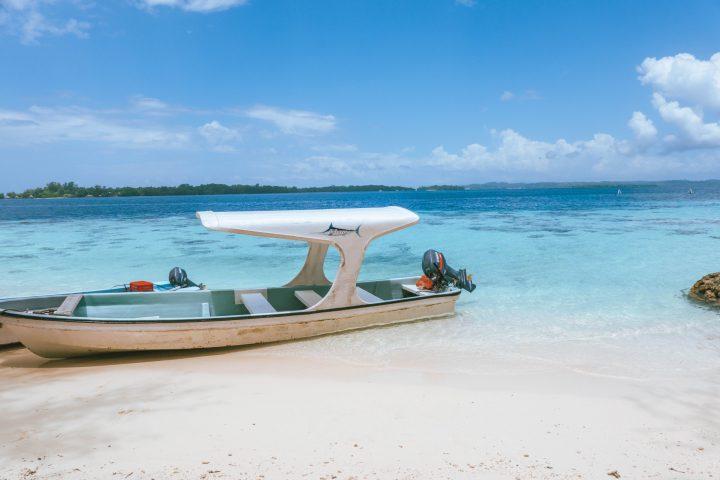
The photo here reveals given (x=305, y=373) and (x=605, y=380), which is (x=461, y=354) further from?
(x=305, y=373)

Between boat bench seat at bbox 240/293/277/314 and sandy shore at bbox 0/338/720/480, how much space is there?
56.3 inches

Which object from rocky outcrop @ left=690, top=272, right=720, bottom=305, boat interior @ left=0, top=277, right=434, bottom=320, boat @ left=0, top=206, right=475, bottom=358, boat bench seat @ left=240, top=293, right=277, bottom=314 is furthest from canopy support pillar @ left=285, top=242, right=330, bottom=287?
rocky outcrop @ left=690, top=272, right=720, bottom=305

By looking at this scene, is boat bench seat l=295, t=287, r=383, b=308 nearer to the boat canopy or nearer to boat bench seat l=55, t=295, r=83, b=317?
the boat canopy

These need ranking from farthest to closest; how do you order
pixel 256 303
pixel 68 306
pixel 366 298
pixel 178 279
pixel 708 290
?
pixel 708 290
pixel 178 279
pixel 366 298
pixel 256 303
pixel 68 306

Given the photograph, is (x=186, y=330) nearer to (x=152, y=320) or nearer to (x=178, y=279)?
(x=152, y=320)

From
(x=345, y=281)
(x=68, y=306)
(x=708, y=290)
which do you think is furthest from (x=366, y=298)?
(x=708, y=290)

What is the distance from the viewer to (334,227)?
9469 millimetres

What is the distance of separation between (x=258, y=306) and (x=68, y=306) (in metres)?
3.35

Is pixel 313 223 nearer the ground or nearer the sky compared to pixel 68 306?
nearer the sky

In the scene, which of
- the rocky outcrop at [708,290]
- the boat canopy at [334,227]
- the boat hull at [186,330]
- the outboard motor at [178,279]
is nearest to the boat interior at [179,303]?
the boat hull at [186,330]

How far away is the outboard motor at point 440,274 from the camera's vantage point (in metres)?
11.5

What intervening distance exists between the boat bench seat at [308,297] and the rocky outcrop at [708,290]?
389 inches

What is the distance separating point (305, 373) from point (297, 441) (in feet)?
8.19

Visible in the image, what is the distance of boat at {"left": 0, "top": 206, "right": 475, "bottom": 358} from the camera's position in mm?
8023
